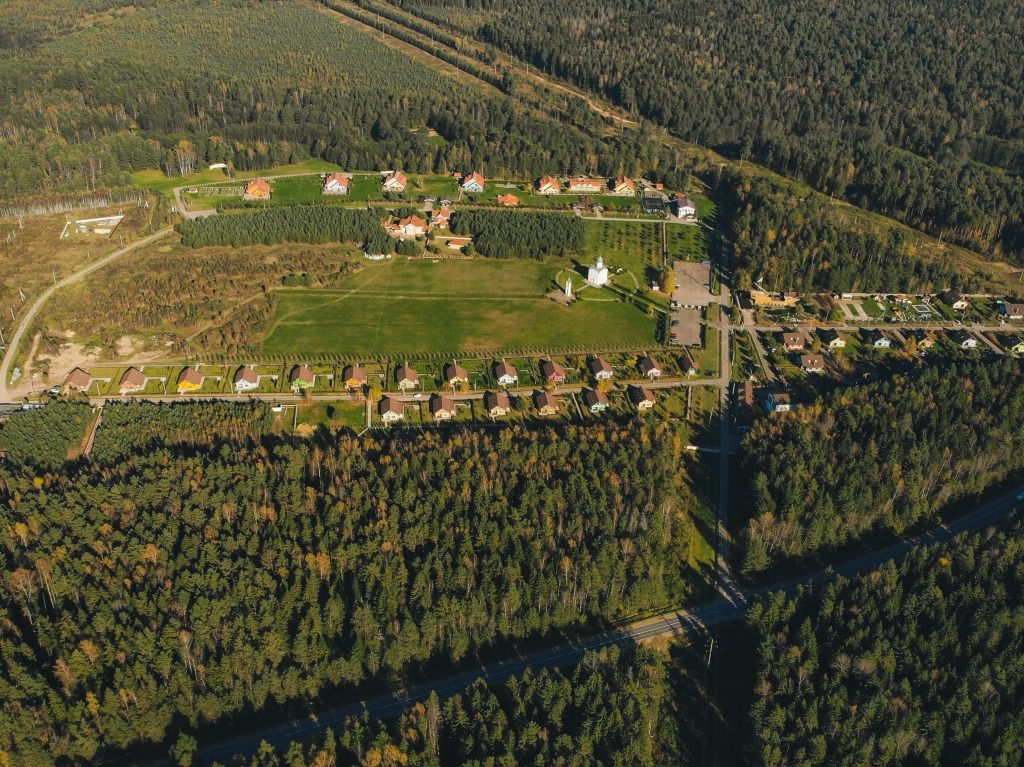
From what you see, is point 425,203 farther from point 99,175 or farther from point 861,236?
point 861,236

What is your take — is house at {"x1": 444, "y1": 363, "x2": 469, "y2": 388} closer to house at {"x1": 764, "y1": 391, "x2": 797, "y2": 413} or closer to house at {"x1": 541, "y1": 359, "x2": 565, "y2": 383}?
house at {"x1": 541, "y1": 359, "x2": 565, "y2": 383}

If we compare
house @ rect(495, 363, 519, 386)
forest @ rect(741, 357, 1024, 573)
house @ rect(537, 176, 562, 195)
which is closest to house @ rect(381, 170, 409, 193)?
house @ rect(537, 176, 562, 195)

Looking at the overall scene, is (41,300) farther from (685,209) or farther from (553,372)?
(685,209)

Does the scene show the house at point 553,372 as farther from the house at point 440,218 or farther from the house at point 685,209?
the house at point 685,209

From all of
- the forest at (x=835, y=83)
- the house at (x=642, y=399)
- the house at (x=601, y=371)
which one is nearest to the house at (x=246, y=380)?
the house at (x=601, y=371)

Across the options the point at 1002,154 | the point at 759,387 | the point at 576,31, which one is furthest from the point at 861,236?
the point at 576,31

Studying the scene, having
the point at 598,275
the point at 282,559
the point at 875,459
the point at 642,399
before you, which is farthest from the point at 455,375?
the point at 875,459
